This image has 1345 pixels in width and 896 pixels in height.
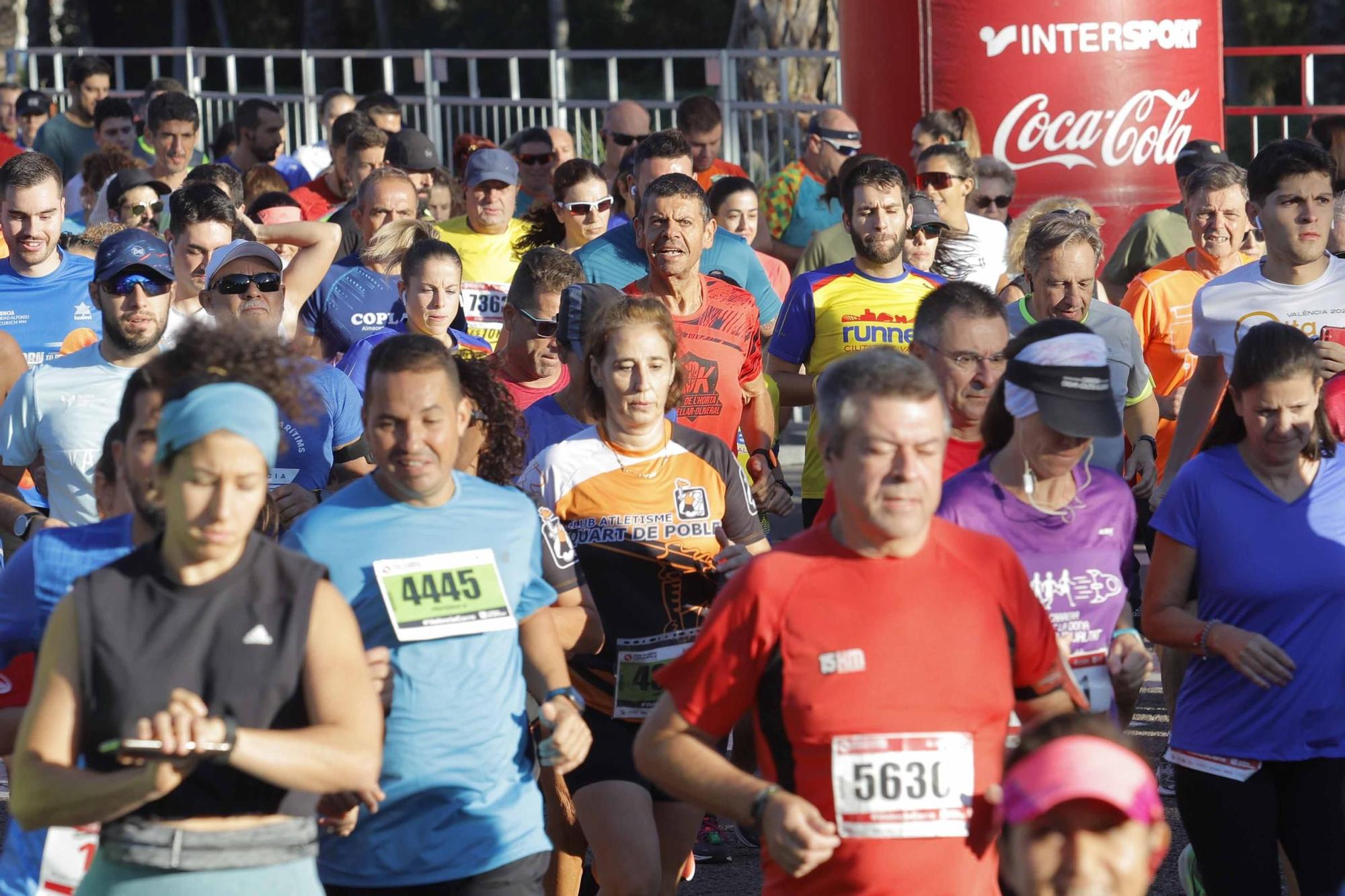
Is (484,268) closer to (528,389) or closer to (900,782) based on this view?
(528,389)

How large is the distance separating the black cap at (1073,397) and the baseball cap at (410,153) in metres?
7.06

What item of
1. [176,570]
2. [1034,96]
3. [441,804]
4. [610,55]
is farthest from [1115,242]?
[176,570]

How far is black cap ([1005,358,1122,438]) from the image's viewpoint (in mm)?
4316

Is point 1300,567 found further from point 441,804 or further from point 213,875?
point 213,875

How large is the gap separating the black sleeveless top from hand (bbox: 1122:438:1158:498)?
3.65 metres

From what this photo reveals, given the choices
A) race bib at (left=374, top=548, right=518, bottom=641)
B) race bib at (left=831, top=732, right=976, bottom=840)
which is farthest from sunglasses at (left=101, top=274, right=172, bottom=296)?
race bib at (left=831, top=732, right=976, bottom=840)

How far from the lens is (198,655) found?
318 centimetres

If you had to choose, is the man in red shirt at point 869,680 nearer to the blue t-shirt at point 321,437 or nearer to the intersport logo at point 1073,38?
the blue t-shirt at point 321,437

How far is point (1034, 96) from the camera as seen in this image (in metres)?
11.9

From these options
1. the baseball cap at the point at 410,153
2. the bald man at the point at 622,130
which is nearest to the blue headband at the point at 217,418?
the baseball cap at the point at 410,153

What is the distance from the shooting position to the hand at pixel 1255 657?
4613 mm

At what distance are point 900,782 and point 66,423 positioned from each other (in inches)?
128

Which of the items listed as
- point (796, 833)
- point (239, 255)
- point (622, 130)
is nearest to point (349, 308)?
point (239, 255)

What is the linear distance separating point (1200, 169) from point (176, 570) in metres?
5.64
